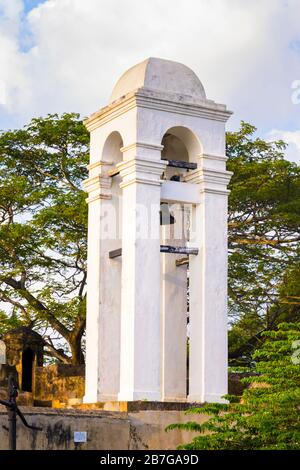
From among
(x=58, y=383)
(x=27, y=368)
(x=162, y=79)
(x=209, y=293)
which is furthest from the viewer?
(x=27, y=368)

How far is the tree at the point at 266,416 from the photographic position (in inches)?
628

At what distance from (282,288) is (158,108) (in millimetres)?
10640

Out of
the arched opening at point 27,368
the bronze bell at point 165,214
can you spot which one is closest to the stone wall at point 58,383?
the arched opening at point 27,368

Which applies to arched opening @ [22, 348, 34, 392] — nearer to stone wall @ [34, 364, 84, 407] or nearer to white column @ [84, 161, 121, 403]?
stone wall @ [34, 364, 84, 407]

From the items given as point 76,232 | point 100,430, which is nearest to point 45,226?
point 76,232

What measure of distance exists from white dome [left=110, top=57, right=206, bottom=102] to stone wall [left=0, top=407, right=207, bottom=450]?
5.18 m

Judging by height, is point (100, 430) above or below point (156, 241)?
below

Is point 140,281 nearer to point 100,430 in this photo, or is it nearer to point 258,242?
point 100,430

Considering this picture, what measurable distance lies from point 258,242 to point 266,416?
534 inches

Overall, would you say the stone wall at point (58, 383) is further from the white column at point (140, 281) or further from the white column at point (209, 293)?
the white column at point (140, 281)

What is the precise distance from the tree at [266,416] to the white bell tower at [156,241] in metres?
2.03

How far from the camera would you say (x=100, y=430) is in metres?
17.1
